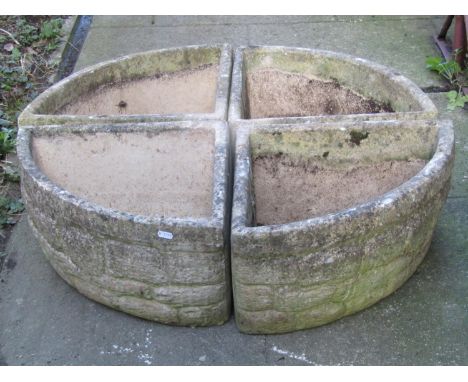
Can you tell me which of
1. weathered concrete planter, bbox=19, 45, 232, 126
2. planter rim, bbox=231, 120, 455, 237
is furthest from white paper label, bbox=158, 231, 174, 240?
weathered concrete planter, bbox=19, 45, 232, 126

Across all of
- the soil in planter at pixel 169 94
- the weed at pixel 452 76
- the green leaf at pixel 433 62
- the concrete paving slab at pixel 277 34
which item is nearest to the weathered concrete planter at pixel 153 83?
the soil in planter at pixel 169 94

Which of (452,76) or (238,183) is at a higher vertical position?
(238,183)

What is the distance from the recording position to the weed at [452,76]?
4992 millimetres

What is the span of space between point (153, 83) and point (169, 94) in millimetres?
124

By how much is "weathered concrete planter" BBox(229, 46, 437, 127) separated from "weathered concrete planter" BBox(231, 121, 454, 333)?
47cm

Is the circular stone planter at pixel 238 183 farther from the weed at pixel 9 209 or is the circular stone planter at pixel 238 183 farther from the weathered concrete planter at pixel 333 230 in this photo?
the weed at pixel 9 209

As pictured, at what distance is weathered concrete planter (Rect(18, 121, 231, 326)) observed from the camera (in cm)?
290

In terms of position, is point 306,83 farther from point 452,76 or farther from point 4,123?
point 4,123

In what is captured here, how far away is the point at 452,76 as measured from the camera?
17.2 feet

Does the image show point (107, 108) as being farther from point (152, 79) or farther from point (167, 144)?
point (167, 144)

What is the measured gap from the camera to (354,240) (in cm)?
289

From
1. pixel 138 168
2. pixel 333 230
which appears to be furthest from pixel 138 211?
pixel 333 230

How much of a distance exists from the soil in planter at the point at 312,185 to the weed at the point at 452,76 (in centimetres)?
164

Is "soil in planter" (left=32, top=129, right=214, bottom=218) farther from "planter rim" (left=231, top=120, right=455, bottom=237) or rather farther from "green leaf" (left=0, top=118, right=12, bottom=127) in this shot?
"green leaf" (left=0, top=118, right=12, bottom=127)
